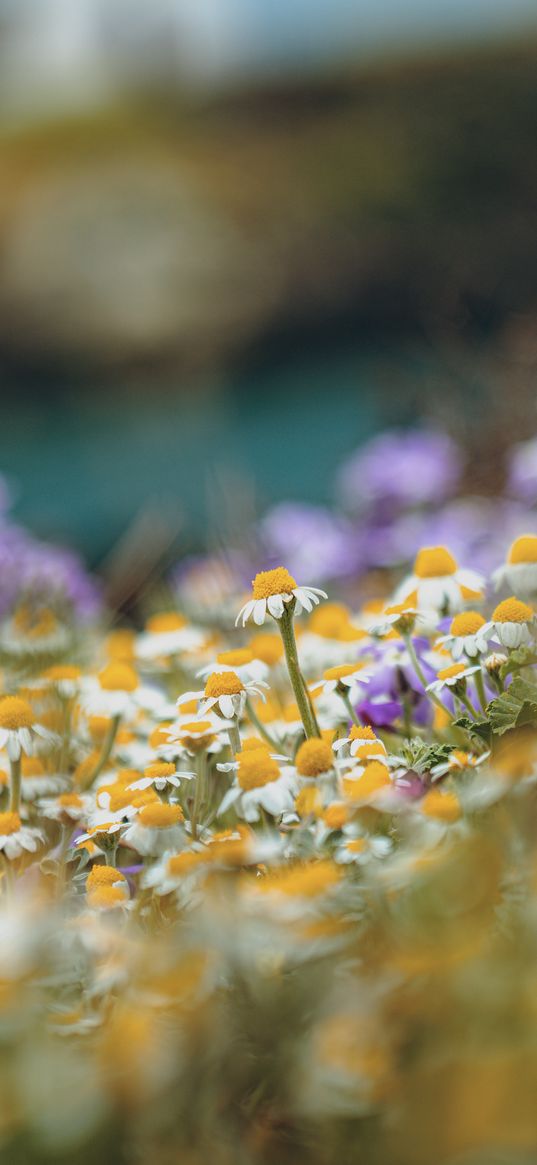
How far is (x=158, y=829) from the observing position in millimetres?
747

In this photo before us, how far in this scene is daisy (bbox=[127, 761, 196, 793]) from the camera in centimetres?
81

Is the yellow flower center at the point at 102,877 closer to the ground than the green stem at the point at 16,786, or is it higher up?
closer to the ground

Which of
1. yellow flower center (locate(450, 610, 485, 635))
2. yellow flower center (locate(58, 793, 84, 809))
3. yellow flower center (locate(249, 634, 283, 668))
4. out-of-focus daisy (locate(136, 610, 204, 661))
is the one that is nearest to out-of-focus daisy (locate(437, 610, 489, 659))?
yellow flower center (locate(450, 610, 485, 635))

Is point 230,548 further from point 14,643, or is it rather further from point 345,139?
point 345,139

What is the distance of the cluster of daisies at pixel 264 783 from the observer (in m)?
0.54

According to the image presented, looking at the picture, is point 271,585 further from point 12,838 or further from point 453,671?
point 12,838

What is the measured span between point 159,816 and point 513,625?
30 centimetres

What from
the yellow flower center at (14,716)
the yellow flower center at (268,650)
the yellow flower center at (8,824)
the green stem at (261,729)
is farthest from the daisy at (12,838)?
the yellow flower center at (268,650)

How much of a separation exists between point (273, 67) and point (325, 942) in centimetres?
2592

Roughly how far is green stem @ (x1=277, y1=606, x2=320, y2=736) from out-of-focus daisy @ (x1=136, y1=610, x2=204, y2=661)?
45cm

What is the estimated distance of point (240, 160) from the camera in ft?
64.5

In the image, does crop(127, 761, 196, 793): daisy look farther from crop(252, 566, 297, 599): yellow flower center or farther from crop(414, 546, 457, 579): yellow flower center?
crop(414, 546, 457, 579): yellow flower center

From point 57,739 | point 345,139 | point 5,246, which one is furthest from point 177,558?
point 345,139

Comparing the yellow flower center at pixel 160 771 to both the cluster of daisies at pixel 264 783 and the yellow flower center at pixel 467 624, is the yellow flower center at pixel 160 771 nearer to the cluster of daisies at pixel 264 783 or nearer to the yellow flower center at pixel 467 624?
the cluster of daisies at pixel 264 783
